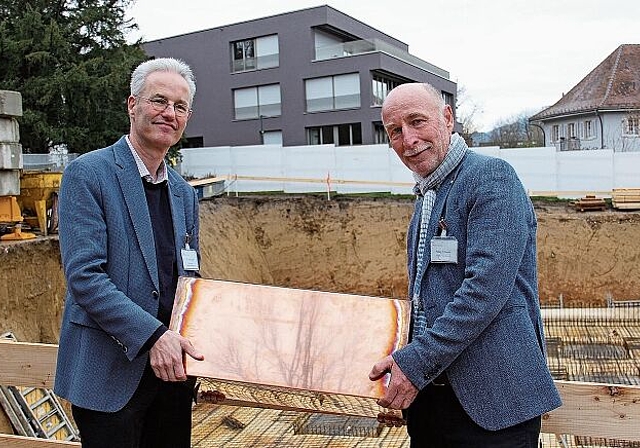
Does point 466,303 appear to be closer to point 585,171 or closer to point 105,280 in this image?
point 105,280

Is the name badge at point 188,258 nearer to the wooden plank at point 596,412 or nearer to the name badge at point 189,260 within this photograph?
the name badge at point 189,260

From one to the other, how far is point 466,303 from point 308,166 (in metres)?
19.3

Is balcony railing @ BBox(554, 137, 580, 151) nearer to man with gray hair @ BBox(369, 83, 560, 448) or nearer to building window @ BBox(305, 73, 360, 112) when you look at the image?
building window @ BBox(305, 73, 360, 112)

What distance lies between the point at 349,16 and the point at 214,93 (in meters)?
7.05

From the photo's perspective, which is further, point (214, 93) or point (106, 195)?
point (214, 93)

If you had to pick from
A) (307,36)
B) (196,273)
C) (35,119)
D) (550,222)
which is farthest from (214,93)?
(196,273)

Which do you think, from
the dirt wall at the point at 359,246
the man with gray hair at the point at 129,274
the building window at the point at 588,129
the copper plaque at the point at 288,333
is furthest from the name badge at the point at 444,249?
the building window at the point at 588,129

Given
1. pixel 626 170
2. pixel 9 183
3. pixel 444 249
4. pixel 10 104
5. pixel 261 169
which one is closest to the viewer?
pixel 444 249

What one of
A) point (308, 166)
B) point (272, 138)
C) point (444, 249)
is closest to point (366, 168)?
point (308, 166)

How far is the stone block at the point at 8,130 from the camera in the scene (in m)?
9.54

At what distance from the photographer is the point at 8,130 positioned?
965 cm

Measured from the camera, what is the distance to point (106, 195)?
2.38 meters

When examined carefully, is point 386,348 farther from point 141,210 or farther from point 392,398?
point 141,210

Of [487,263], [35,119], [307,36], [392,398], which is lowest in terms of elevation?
[392,398]
